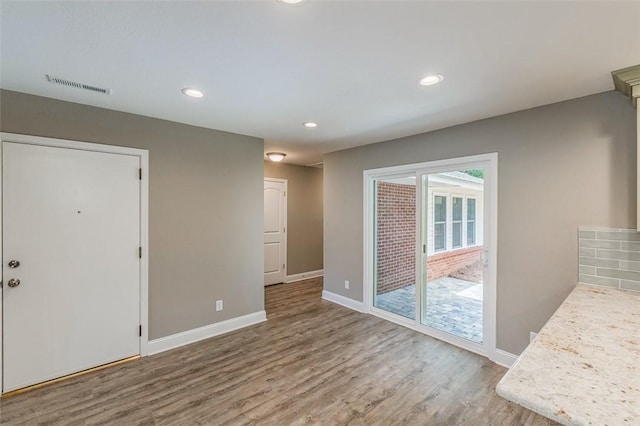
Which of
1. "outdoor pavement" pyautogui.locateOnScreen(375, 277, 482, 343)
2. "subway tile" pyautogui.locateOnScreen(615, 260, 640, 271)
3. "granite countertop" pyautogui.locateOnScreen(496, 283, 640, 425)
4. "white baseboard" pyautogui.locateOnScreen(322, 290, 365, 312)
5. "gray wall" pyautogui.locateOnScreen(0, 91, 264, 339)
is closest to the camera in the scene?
"granite countertop" pyautogui.locateOnScreen(496, 283, 640, 425)

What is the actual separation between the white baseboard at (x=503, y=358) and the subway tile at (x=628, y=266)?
47.0 inches

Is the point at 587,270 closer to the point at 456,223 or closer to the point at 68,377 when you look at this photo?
the point at 456,223

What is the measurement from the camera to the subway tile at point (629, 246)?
2135 mm

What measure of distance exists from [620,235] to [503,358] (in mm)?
1487

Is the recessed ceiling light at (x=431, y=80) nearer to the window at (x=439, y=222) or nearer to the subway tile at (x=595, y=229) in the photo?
the subway tile at (x=595, y=229)

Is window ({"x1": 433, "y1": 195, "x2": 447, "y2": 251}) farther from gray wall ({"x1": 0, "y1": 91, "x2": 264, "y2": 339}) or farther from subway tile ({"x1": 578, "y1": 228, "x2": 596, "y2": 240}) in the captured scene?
gray wall ({"x1": 0, "y1": 91, "x2": 264, "y2": 339})

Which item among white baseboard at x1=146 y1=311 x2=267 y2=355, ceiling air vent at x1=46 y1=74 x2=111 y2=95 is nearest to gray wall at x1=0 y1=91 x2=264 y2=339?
white baseboard at x1=146 y1=311 x2=267 y2=355

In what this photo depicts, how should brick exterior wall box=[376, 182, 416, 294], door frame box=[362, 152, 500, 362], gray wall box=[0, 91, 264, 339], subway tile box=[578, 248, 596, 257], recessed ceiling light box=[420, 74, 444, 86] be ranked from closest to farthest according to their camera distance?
recessed ceiling light box=[420, 74, 444, 86] → subway tile box=[578, 248, 596, 257] → gray wall box=[0, 91, 264, 339] → door frame box=[362, 152, 500, 362] → brick exterior wall box=[376, 182, 416, 294]

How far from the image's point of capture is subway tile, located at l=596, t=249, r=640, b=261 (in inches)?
84.2

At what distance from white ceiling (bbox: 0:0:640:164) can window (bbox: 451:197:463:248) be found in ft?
4.19

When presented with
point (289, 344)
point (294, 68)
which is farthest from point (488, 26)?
point (289, 344)

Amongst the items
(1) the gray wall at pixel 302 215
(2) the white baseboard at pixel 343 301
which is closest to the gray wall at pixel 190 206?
(2) the white baseboard at pixel 343 301

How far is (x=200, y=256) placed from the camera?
3.32m

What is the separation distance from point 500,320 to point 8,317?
14.5 ft
